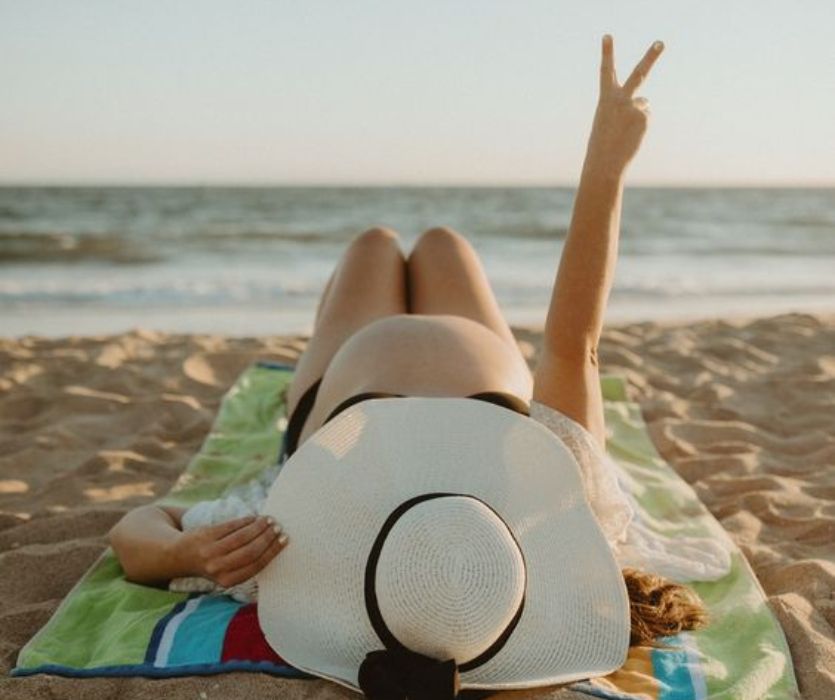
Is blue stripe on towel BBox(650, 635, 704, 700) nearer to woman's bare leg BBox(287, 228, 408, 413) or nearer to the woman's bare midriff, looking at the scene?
the woman's bare midriff

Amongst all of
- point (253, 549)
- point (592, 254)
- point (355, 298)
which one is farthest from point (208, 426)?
point (592, 254)

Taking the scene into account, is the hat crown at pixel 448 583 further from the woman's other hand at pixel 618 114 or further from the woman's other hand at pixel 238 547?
the woman's other hand at pixel 618 114

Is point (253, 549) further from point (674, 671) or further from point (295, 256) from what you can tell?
point (295, 256)

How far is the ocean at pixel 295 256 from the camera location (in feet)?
25.6

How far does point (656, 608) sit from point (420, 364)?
0.88m

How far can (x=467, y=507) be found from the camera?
5.34 feet

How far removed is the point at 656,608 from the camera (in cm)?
204

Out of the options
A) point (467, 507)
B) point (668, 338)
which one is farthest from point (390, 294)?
point (668, 338)

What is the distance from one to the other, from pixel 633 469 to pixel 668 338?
2.32m

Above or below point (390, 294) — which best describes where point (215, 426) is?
below

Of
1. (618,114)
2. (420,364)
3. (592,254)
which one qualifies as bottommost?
(420,364)

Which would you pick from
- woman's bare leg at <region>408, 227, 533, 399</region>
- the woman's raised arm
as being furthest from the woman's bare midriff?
woman's bare leg at <region>408, 227, 533, 399</region>

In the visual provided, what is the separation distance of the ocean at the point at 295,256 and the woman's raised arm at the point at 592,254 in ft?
15.4

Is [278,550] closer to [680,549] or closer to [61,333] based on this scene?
[680,549]
